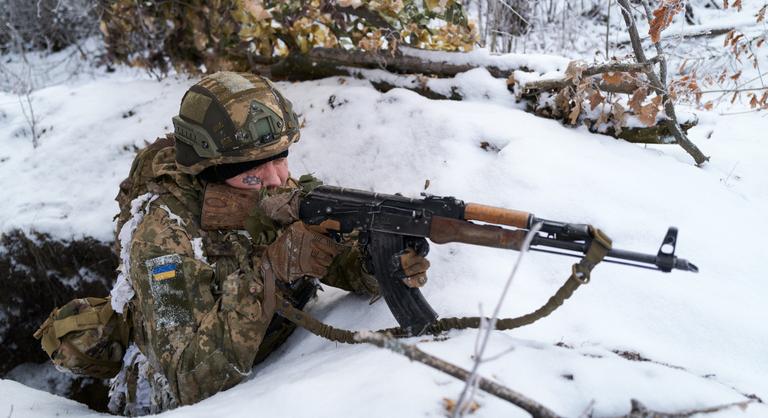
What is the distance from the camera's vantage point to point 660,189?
3.39 metres

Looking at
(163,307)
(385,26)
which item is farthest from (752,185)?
(163,307)

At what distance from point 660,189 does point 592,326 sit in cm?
119

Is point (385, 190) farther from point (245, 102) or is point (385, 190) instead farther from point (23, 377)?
point (23, 377)

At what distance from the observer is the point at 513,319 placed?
2426mm

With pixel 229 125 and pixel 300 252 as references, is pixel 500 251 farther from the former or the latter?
pixel 229 125

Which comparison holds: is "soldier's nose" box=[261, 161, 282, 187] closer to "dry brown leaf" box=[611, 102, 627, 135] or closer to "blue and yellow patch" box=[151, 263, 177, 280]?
"blue and yellow patch" box=[151, 263, 177, 280]

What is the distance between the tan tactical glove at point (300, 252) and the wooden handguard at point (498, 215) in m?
0.68

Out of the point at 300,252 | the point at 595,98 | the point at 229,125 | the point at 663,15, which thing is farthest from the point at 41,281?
the point at 663,15

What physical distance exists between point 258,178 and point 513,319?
56.0 inches

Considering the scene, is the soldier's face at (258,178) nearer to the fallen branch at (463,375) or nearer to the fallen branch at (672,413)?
the fallen branch at (463,375)

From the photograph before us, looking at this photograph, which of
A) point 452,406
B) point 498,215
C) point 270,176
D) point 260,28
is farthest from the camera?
point 260,28

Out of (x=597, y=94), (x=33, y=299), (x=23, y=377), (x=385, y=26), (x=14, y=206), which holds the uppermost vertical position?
(x=385, y=26)

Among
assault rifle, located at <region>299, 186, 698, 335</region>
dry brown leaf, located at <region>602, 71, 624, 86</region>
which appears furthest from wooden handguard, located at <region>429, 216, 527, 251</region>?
dry brown leaf, located at <region>602, 71, 624, 86</region>

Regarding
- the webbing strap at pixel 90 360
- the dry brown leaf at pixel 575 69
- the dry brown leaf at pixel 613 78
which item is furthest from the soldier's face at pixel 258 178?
the dry brown leaf at pixel 613 78
